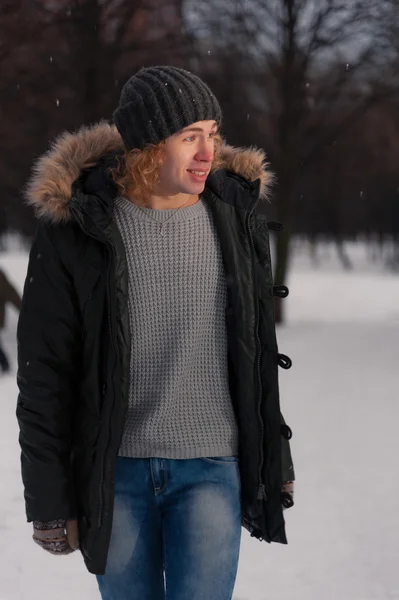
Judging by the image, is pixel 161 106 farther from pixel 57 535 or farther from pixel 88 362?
pixel 57 535

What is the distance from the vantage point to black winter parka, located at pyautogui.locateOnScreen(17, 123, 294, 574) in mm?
2344

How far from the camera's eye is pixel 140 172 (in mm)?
2490

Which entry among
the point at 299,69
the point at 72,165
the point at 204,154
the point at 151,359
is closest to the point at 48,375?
the point at 151,359

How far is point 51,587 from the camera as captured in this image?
14.2 feet

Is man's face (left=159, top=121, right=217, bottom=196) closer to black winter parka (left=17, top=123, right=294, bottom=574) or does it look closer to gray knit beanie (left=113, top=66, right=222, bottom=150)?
gray knit beanie (left=113, top=66, right=222, bottom=150)

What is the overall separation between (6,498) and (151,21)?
497 inches

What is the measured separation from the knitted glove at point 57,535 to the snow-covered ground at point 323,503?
1932 mm

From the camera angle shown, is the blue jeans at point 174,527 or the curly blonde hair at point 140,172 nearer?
the blue jeans at point 174,527

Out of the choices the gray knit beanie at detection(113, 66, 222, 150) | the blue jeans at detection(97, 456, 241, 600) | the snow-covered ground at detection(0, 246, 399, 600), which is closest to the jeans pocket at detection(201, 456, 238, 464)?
the blue jeans at detection(97, 456, 241, 600)

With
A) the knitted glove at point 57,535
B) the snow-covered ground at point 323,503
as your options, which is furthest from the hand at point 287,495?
the snow-covered ground at point 323,503

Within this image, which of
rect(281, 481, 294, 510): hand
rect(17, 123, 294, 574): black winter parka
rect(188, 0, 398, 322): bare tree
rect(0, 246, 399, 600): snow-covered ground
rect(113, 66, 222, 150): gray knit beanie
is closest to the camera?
rect(17, 123, 294, 574): black winter parka

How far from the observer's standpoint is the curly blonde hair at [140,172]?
2492mm

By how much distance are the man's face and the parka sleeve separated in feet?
1.09

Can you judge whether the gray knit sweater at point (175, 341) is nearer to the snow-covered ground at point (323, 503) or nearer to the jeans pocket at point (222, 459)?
the jeans pocket at point (222, 459)
